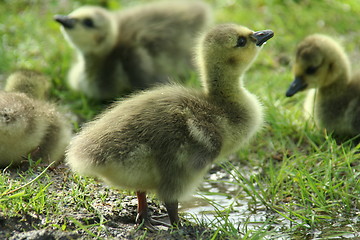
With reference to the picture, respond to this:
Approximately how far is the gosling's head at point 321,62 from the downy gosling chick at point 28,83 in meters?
1.53

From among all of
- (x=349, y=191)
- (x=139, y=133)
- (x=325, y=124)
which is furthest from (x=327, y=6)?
(x=139, y=133)

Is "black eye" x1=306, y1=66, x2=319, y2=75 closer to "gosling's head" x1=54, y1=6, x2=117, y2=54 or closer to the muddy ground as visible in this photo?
the muddy ground

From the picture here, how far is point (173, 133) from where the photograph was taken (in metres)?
2.55

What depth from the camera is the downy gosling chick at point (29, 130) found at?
9.83ft

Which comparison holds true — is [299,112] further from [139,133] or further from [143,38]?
[139,133]

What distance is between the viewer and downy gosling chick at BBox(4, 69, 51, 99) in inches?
142

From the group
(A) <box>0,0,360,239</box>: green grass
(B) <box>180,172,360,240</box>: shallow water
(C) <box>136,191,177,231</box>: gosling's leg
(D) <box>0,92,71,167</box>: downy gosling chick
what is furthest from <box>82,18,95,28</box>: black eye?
(C) <box>136,191,177,231</box>: gosling's leg

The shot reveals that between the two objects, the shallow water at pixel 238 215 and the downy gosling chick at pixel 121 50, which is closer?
the shallow water at pixel 238 215

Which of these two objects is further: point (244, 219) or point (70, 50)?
point (70, 50)

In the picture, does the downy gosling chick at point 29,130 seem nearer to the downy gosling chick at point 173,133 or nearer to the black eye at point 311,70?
the downy gosling chick at point 173,133

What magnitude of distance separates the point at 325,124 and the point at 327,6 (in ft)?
7.24

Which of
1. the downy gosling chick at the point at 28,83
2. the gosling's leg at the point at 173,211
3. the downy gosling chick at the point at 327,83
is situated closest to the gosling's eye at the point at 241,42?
the gosling's leg at the point at 173,211

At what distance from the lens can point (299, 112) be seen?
4031 millimetres

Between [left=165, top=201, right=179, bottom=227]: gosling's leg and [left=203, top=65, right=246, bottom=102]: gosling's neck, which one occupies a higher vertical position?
[left=203, top=65, right=246, bottom=102]: gosling's neck
